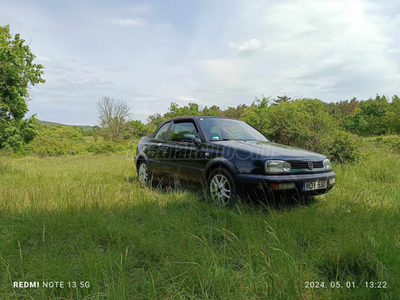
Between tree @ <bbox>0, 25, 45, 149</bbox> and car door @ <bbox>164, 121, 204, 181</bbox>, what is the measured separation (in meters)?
6.73

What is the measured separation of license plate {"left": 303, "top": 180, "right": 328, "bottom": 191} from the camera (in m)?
3.25

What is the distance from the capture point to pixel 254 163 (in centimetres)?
325

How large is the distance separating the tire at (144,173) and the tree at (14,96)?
567 cm

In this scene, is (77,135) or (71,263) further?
(77,135)

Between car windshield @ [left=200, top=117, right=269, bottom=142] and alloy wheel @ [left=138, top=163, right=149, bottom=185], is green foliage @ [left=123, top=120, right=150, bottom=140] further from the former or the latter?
car windshield @ [left=200, top=117, right=269, bottom=142]

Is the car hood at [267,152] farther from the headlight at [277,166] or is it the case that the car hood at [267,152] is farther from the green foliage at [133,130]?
the green foliage at [133,130]

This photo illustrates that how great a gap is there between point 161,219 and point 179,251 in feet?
2.89

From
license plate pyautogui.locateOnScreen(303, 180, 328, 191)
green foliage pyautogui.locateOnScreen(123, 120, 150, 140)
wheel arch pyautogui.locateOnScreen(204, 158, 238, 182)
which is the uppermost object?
green foliage pyautogui.locateOnScreen(123, 120, 150, 140)

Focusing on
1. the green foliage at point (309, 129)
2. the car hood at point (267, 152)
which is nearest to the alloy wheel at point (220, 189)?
the car hood at point (267, 152)

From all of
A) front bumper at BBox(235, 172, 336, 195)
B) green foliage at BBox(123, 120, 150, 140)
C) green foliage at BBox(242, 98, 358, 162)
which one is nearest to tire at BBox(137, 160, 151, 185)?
front bumper at BBox(235, 172, 336, 195)

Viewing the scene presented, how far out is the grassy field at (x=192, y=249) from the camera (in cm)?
170

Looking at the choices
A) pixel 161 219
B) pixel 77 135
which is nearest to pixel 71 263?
pixel 161 219

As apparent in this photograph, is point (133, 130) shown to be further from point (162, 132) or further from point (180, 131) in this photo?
point (180, 131)

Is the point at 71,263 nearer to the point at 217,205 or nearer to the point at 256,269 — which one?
the point at 256,269
